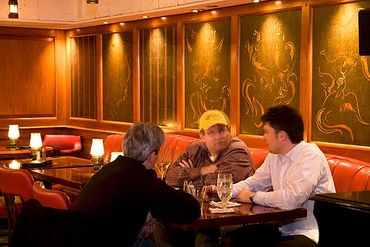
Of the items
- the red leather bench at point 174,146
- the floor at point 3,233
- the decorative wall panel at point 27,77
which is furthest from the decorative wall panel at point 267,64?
the decorative wall panel at point 27,77

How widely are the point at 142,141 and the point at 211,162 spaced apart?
1.83 meters

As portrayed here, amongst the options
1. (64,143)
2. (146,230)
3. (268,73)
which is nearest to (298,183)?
(146,230)

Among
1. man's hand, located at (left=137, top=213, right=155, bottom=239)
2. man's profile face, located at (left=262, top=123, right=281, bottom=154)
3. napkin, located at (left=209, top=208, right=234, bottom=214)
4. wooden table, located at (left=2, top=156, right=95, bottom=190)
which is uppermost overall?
man's profile face, located at (left=262, top=123, right=281, bottom=154)

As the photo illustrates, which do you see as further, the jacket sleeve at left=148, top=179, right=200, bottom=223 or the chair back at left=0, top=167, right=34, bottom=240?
the chair back at left=0, top=167, right=34, bottom=240

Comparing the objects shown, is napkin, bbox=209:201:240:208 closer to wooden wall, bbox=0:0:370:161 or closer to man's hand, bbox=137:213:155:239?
man's hand, bbox=137:213:155:239

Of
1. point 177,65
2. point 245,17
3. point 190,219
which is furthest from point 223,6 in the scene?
point 190,219

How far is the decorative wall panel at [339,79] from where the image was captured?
5.51 m

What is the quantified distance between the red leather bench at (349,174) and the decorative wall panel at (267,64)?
1.24 meters

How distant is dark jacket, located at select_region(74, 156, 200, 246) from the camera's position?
3.03 m

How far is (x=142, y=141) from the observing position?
3.27m

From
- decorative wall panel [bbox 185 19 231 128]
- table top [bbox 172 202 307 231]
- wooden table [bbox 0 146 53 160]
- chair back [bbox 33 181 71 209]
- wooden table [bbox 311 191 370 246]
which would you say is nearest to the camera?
wooden table [bbox 311 191 370 246]

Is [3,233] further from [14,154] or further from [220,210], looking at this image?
[220,210]

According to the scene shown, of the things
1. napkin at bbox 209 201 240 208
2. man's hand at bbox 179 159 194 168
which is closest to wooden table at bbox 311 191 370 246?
napkin at bbox 209 201 240 208

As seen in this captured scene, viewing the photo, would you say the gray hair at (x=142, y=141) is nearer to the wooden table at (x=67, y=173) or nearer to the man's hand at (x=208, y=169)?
the man's hand at (x=208, y=169)
